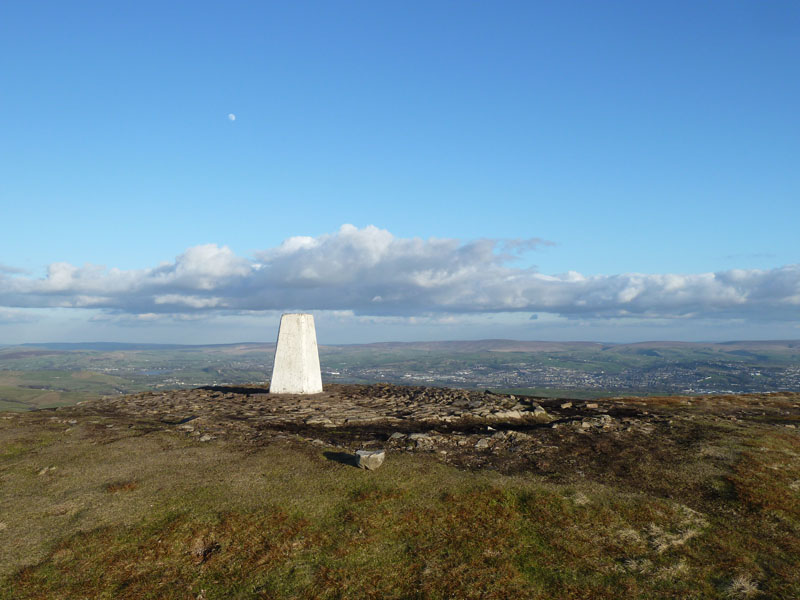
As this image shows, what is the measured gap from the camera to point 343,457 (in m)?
19.3

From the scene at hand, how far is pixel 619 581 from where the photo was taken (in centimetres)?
1121

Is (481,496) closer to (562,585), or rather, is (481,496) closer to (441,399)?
(562,585)

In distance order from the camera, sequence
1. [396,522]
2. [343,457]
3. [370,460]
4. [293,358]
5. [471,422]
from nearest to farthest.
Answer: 1. [396,522]
2. [370,460]
3. [343,457]
4. [471,422]
5. [293,358]

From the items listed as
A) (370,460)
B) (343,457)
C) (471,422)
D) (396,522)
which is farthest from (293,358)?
(396,522)

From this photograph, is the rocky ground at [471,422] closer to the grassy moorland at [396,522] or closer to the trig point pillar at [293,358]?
the grassy moorland at [396,522]

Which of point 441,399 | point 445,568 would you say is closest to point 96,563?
point 445,568

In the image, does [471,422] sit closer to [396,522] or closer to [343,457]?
[343,457]

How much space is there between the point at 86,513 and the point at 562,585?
13486mm

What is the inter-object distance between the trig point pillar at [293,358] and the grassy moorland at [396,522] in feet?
60.9

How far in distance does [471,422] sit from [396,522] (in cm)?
1542

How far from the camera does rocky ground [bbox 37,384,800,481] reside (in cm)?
2044

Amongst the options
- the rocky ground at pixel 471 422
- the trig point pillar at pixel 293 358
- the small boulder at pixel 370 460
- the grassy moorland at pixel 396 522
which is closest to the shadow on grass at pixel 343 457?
the rocky ground at pixel 471 422

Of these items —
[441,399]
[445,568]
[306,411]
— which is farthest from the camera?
[441,399]

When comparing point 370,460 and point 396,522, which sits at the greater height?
point 370,460
